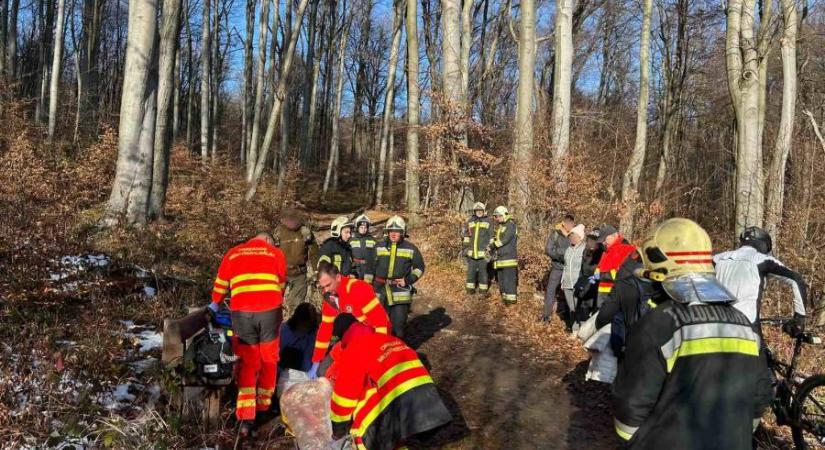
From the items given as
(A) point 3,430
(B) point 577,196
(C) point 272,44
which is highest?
(C) point 272,44

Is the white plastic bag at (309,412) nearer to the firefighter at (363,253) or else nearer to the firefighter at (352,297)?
the firefighter at (352,297)

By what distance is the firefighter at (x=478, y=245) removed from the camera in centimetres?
1066

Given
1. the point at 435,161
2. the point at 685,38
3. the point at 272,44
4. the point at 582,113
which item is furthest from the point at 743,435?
the point at 685,38

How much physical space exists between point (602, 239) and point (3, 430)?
6.54 meters

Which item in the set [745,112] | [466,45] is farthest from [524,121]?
[466,45]

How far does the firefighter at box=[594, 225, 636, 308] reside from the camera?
700 cm

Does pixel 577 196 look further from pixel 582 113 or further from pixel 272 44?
pixel 272 44

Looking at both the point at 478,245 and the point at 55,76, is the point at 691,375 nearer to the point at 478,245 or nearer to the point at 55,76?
the point at 478,245

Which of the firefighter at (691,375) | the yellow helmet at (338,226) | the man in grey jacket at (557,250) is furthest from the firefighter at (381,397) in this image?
the man in grey jacket at (557,250)

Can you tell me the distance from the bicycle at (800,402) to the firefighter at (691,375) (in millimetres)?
2854

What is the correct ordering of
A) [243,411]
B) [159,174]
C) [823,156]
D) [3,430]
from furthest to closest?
1. [159,174]
2. [823,156]
3. [243,411]
4. [3,430]

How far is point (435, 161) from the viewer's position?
14.2 metres

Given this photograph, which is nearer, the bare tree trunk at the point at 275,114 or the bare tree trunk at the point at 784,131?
the bare tree trunk at the point at 784,131

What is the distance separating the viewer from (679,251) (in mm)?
2393
